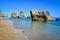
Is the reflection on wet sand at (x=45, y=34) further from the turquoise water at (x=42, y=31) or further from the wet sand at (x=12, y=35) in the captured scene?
the wet sand at (x=12, y=35)

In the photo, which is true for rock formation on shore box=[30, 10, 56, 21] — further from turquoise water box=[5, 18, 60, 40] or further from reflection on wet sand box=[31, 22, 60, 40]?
reflection on wet sand box=[31, 22, 60, 40]

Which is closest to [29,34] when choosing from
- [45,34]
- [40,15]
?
[45,34]

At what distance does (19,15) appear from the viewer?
66.8 meters

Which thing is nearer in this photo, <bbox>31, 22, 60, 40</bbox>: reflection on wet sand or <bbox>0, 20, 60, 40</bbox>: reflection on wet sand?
<bbox>0, 20, 60, 40</bbox>: reflection on wet sand

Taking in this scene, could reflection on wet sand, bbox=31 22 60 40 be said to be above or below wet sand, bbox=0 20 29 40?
below

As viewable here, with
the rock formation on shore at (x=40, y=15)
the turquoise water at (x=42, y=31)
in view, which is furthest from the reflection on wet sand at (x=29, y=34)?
the rock formation on shore at (x=40, y=15)

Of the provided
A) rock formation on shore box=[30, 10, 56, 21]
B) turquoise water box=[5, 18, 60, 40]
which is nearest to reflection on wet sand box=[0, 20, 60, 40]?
turquoise water box=[5, 18, 60, 40]

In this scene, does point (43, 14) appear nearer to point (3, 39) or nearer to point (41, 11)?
point (41, 11)

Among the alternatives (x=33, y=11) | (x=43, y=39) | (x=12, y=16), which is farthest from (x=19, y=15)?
(x=43, y=39)

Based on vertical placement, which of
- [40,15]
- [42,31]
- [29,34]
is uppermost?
[40,15]

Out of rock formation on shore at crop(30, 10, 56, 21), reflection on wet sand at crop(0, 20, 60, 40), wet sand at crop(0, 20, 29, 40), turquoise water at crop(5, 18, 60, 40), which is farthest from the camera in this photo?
rock formation on shore at crop(30, 10, 56, 21)

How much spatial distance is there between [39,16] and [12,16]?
1343 inches

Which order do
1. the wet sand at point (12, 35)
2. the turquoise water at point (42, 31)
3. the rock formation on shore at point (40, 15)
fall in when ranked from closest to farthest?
the wet sand at point (12, 35) → the turquoise water at point (42, 31) → the rock formation on shore at point (40, 15)

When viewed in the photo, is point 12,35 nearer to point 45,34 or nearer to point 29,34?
point 29,34
